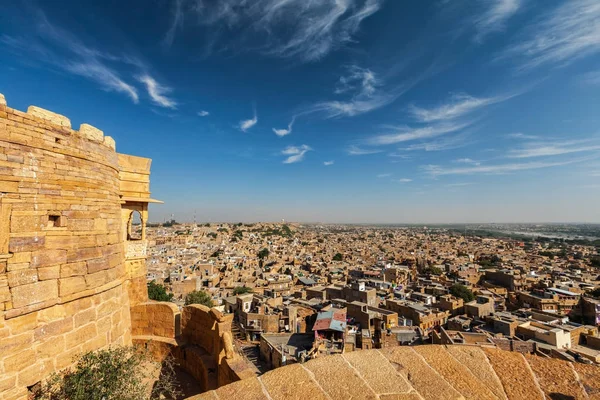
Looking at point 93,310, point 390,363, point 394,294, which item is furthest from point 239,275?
point 390,363

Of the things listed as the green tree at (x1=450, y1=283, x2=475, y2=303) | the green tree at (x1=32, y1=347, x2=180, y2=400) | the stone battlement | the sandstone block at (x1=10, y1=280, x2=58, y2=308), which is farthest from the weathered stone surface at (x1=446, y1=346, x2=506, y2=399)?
the green tree at (x1=450, y1=283, x2=475, y2=303)

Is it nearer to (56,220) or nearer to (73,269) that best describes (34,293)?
(73,269)

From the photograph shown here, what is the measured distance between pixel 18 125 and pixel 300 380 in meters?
4.25

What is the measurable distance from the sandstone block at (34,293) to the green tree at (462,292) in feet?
123

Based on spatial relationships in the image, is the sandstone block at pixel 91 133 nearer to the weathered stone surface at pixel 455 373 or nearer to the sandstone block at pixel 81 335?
the sandstone block at pixel 81 335

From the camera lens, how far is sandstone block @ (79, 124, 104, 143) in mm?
4664

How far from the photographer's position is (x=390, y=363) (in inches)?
78.8

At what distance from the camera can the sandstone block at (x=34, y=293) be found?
11.6ft

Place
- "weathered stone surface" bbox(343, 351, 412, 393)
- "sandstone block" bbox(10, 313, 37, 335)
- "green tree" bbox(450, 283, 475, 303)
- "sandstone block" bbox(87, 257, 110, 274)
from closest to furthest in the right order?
"weathered stone surface" bbox(343, 351, 412, 393)
"sandstone block" bbox(10, 313, 37, 335)
"sandstone block" bbox(87, 257, 110, 274)
"green tree" bbox(450, 283, 475, 303)

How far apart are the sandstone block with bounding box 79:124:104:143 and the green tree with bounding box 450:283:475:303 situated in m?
37.2

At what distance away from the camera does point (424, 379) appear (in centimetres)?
187

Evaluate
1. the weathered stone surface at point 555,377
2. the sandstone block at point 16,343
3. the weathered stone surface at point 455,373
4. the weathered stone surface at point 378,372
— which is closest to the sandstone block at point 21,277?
the sandstone block at point 16,343

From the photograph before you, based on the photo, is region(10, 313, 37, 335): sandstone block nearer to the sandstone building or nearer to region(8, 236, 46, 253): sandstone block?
the sandstone building

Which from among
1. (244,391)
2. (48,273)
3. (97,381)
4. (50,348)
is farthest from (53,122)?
(244,391)
